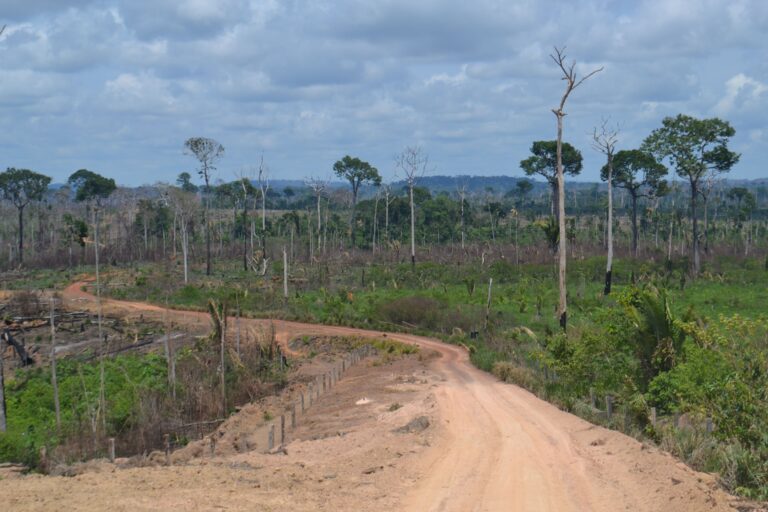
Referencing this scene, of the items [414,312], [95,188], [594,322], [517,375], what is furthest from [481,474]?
[95,188]

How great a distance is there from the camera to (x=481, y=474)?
46.3 feet

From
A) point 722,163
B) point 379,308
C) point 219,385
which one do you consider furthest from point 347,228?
point 219,385

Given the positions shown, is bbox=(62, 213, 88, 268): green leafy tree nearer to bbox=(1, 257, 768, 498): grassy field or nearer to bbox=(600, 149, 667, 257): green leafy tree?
bbox=(1, 257, 768, 498): grassy field

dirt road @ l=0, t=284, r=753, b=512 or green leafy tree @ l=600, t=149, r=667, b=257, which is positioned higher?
green leafy tree @ l=600, t=149, r=667, b=257

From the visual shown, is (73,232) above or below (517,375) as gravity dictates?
above

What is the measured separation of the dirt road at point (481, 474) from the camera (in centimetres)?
1213

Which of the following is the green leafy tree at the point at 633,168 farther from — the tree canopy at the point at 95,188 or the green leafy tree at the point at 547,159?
the tree canopy at the point at 95,188

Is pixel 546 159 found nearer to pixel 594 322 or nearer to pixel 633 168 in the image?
A: pixel 633 168

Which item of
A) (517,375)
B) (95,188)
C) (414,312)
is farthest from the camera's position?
(95,188)

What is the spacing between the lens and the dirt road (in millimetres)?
12133

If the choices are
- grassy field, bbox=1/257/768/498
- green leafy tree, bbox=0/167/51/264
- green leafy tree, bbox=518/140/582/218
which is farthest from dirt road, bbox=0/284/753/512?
green leafy tree, bbox=0/167/51/264

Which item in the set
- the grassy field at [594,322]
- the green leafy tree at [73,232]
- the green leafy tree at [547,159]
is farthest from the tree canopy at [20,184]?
the green leafy tree at [547,159]

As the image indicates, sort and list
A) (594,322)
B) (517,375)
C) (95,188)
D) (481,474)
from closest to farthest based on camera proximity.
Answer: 1. (481,474)
2. (594,322)
3. (517,375)
4. (95,188)

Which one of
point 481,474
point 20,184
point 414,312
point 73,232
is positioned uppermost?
point 20,184
